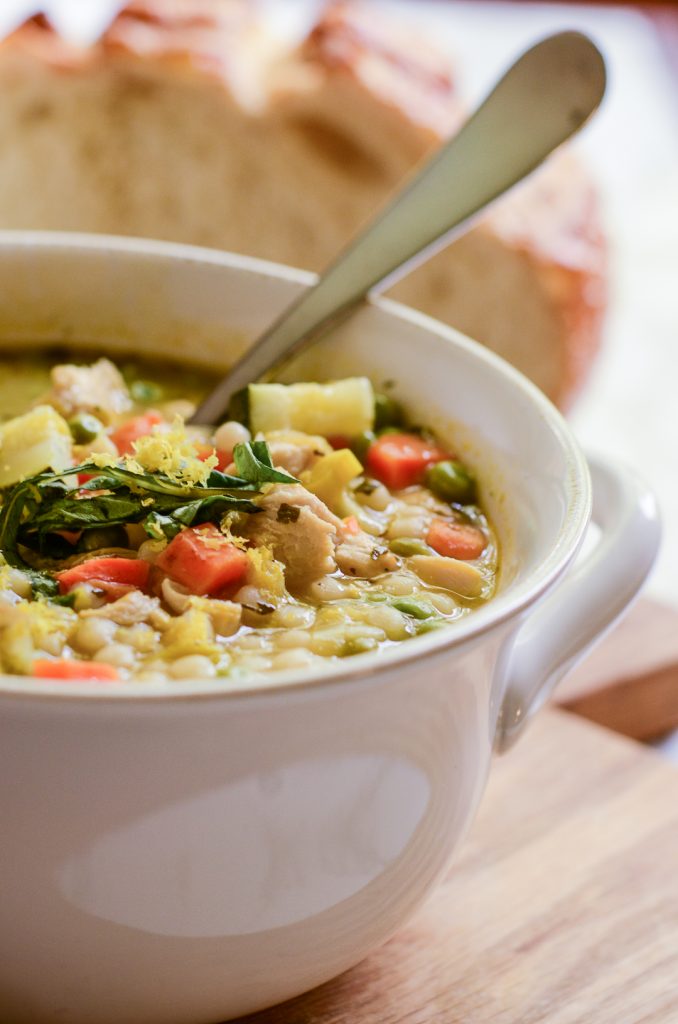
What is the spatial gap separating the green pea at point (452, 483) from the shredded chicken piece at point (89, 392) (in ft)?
2.42

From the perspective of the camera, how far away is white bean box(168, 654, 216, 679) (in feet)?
6.04

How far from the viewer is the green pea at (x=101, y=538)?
7.09ft

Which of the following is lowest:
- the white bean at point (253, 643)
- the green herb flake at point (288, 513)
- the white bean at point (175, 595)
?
the white bean at point (175, 595)

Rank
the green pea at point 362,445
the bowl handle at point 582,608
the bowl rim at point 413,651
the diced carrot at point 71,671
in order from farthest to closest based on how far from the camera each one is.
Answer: the green pea at point 362,445 < the bowl handle at point 582,608 < the diced carrot at point 71,671 < the bowl rim at point 413,651

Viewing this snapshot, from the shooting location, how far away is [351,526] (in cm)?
237

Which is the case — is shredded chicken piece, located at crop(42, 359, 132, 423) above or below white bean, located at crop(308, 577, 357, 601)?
below

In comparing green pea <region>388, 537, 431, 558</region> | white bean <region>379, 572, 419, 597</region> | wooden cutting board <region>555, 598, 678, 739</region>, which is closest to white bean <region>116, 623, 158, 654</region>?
white bean <region>379, 572, 419, 597</region>

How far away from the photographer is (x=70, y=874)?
1.62 m

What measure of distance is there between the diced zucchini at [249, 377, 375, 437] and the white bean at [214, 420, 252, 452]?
0.42 feet

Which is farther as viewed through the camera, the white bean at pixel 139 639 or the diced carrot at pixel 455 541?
the diced carrot at pixel 455 541

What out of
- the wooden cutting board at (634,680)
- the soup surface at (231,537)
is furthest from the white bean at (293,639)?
the wooden cutting board at (634,680)

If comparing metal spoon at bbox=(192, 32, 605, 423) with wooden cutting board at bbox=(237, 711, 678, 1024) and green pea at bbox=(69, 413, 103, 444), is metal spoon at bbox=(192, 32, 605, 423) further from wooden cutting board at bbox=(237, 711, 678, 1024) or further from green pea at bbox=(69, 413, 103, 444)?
wooden cutting board at bbox=(237, 711, 678, 1024)

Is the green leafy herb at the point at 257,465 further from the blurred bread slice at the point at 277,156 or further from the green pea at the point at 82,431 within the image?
the blurred bread slice at the point at 277,156

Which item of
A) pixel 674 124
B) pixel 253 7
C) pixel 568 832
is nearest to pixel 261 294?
pixel 568 832
